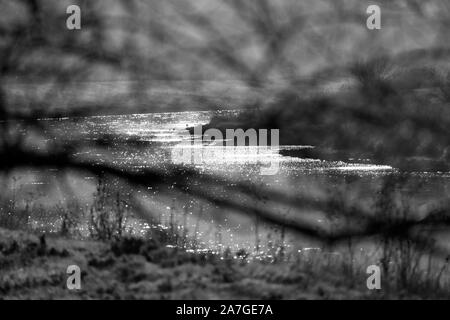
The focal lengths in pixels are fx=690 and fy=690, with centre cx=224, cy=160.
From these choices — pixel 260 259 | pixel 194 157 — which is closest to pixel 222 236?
pixel 260 259

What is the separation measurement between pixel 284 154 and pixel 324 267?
2401cm

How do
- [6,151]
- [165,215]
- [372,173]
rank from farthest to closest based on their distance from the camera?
[372,173] < [165,215] < [6,151]

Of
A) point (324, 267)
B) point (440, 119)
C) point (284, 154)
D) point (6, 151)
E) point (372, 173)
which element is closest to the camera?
point (324, 267)

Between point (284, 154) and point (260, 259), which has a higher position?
point (284, 154)

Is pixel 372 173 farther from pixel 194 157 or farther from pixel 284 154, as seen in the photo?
pixel 284 154

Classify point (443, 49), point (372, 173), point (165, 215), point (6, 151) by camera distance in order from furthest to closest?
point (372, 173) < point (165, 215) < point (443, 49) < point (6, 151)

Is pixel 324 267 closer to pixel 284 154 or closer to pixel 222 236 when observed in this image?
pixel 222 236

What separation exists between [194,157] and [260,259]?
1635cm

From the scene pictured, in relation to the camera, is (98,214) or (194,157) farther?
(194,157)

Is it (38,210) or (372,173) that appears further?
(372,173)

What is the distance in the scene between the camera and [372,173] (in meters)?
20.5
